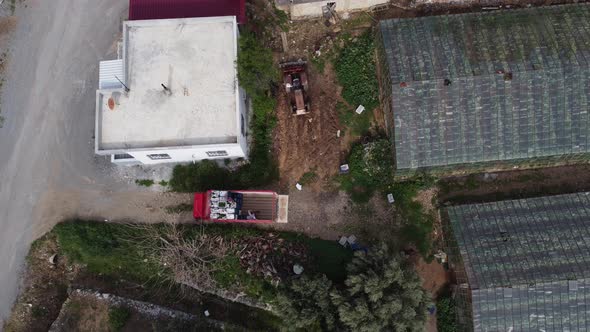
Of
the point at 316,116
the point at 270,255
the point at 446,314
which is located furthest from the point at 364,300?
the point at 316,116

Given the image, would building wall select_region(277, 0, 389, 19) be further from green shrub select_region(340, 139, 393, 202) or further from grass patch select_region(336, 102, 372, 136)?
green shrub select_region(340, 139, 393, 202)

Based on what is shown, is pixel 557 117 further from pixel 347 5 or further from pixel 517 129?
pixel 347 5

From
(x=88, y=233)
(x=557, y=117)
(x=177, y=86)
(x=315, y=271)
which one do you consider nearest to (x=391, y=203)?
(x=315, y=271)

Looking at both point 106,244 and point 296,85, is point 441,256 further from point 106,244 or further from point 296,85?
point 106,244

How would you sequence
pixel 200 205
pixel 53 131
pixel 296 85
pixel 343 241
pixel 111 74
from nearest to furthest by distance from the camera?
pixel 111 74 < pixel 200 205 < pixel 343 241 < pixel 296 85 < pixel 53 131

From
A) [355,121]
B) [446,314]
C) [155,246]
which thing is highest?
[355,121]

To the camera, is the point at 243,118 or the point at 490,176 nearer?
the point at 243,118

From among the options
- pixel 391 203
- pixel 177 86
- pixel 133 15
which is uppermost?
pixel 133 15
